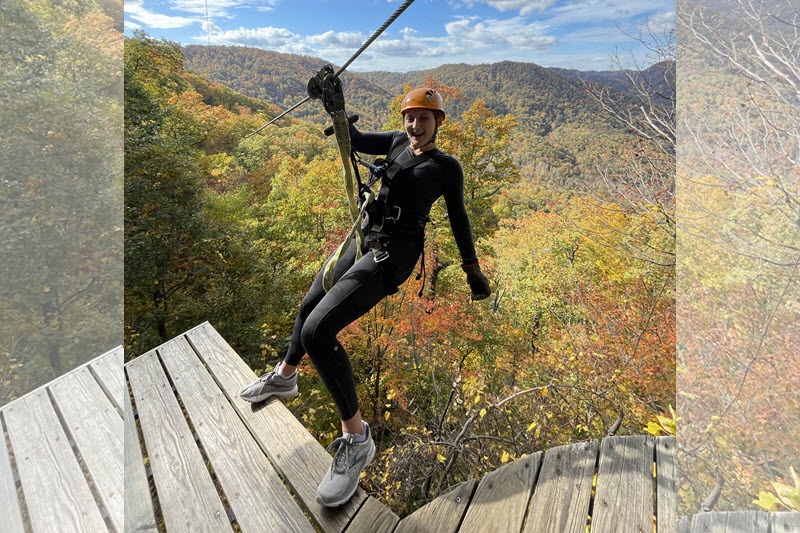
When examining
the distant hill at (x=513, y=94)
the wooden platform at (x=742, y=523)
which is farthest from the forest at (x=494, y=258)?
the distant hill at (x=513, y=94)

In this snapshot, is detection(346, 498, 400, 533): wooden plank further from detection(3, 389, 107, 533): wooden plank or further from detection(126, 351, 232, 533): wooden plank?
detection(3, 389, 107, 533): wooden plank

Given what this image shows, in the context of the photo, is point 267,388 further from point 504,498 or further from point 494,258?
point 494,258

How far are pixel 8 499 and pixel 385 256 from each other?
4.44 ft

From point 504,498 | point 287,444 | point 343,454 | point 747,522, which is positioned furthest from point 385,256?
point 747,522

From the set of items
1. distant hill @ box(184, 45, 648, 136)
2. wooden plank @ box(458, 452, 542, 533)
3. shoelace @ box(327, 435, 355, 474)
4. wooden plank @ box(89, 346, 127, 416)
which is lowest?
wooden plank @ box(458, 452, 542, 533)

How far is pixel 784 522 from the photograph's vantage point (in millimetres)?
1379

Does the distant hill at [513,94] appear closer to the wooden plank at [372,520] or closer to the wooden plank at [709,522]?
the wooden plank at [709,522]

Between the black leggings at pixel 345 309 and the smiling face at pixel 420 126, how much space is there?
442 mm

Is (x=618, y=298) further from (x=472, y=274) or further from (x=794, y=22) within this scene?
(x=472, y=274)

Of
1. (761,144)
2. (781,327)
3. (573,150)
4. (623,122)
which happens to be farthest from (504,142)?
(781,327)

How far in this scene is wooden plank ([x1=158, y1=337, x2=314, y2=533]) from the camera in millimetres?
1594

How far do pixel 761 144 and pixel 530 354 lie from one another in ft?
32.9

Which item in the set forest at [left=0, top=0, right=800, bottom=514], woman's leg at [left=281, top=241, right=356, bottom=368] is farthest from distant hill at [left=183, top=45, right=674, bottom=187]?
woman's leg at [left=281, top=241, right=356, bottom=368]

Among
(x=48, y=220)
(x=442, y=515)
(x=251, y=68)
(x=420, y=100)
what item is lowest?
(x=442, y=515)
